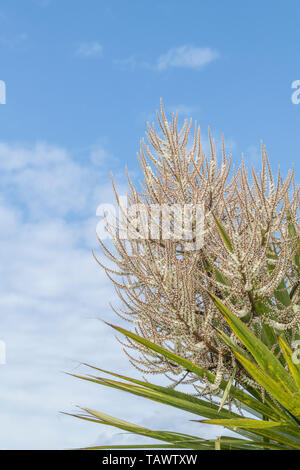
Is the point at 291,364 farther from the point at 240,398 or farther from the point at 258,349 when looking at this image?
the point at 240,398

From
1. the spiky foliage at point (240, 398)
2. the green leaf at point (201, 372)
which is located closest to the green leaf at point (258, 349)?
the spiky foliage at point (240, 398)

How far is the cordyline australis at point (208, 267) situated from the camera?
4.22 m

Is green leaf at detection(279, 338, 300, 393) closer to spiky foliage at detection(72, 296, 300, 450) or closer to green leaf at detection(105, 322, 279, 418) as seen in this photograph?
spiky foliage at detection(72, 296, 300, 450)

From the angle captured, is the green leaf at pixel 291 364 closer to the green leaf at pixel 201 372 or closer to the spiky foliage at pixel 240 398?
the spiky foliage at pixel 240 398

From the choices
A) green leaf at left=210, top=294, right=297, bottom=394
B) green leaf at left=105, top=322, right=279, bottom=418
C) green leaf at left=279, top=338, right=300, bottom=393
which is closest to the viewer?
green leaf at left=279, top=338, right=300, bottom=393

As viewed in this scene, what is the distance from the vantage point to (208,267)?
5453 millimetres

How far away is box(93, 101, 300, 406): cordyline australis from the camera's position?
4.22m

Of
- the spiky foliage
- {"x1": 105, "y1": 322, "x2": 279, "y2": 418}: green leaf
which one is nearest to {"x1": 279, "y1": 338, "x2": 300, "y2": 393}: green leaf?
the spiky foliage

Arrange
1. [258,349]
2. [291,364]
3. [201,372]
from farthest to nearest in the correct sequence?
[201,372]
[258,349]
[291,364]

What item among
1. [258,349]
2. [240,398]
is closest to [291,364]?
[258,349]

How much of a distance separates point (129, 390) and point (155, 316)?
0.66m
